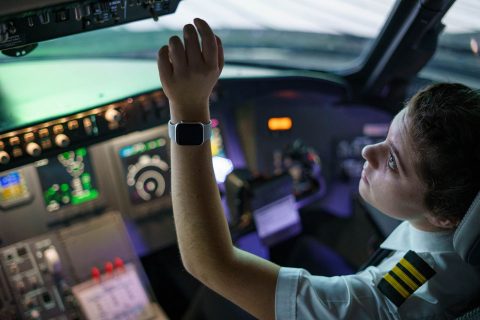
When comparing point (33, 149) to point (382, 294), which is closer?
point (382, 294)

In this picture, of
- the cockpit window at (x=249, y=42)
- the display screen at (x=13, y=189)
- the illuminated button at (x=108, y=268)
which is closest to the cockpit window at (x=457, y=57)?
the cockpit window at (x=249, y=42)

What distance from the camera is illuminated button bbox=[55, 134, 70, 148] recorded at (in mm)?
2025

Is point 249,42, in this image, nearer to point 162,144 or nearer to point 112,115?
point 162,144

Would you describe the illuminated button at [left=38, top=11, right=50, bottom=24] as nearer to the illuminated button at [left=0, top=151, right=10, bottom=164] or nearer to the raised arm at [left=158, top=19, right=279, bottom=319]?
the raised arm at [left=158, top=19, right=279, bottom=319]

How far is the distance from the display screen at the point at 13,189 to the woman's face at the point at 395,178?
1367 millimetres

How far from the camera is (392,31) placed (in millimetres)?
2455

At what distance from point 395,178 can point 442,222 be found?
0.49 ft

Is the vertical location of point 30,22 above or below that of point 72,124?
above

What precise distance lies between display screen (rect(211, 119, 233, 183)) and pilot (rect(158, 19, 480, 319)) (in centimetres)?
130

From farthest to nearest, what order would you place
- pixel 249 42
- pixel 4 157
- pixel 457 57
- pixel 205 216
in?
pixel 249 42 → pixel 457 57 → pixel 4 157 → pixel 205 216

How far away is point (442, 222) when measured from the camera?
50.9 inches

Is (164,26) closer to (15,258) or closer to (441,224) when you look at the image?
(15,258)

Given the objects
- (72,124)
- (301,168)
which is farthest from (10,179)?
(301,168)

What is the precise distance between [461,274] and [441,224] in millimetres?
148
